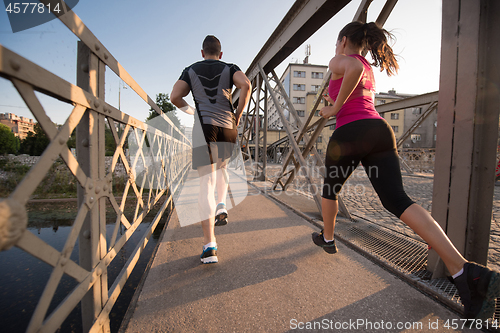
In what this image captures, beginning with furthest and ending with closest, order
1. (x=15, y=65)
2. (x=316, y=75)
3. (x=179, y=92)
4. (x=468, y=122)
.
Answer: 1. (x=316, y=75)
2. (x=179, y=92)
3. (x=468, y=122)
4. (x=15, y=65)

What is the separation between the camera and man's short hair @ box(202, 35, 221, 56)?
80.4 inches

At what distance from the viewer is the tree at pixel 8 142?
71 cm

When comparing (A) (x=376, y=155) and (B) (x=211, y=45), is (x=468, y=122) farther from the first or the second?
(B) (x=211, y=45)

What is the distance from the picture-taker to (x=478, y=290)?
1.11 meters

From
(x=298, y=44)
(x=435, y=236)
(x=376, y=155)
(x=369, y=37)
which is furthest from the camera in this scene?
(x=298, y=44)

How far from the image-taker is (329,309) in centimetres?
129

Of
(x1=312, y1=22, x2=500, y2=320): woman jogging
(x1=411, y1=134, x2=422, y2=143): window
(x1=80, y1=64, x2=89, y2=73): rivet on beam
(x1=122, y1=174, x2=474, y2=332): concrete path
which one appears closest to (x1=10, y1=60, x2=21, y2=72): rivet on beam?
(x1=80, y1=64, x2=89, y2=73): rivet on beam

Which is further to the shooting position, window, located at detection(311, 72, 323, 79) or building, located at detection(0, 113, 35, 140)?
window, located at detection(311, 72, 323, 79)

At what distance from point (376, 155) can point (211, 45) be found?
5.58ft

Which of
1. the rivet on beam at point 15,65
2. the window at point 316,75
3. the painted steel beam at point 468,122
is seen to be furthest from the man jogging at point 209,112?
the window at point 316,75

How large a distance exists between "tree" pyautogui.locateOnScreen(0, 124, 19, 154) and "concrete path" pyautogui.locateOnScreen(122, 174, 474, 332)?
39.5 inches

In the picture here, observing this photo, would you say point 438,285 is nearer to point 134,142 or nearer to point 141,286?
point 141,286

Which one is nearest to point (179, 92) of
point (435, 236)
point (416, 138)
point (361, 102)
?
point (361, 102)

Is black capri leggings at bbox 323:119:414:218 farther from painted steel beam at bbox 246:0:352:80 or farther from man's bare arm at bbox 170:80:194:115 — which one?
painted steel beam at bbox 246:0:352:80
